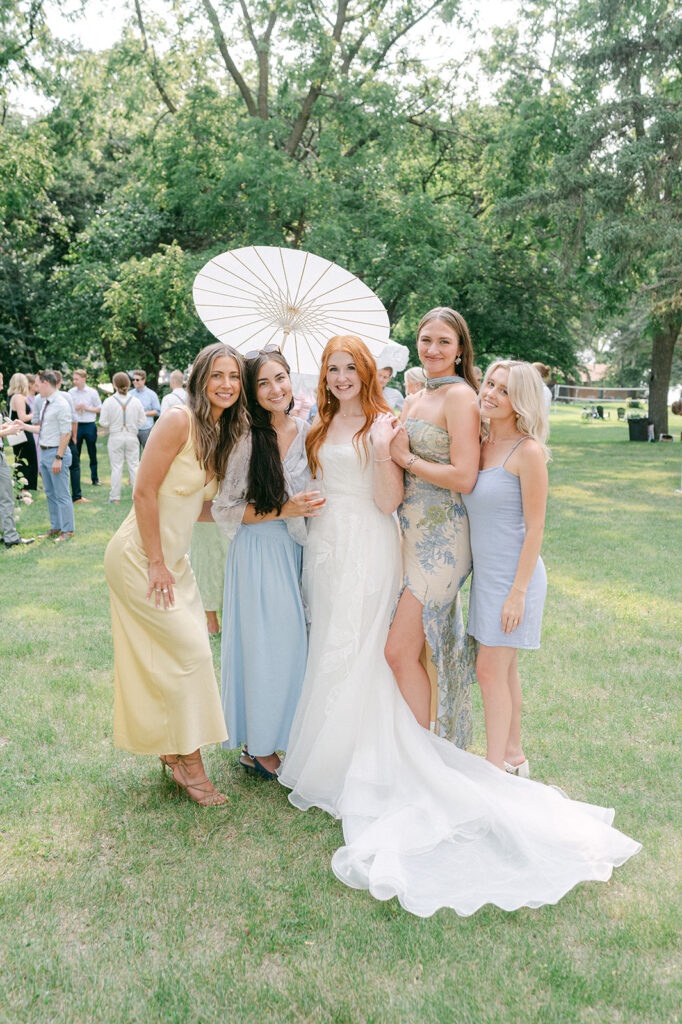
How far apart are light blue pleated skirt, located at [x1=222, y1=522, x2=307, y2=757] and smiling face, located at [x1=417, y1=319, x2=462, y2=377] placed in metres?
1.12

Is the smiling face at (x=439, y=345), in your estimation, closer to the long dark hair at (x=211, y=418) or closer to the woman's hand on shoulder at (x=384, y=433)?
the woman's hand on shoulder at (x=384, y=433)

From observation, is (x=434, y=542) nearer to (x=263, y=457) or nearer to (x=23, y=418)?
(x=263, y=457)

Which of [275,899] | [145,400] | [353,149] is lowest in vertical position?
[275,899]

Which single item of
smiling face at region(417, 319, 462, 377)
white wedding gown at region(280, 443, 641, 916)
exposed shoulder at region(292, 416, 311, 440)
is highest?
smiling face at region(417, 319, 462, 377)

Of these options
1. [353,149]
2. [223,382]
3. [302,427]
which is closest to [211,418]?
[223,382]

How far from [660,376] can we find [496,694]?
24.3 m

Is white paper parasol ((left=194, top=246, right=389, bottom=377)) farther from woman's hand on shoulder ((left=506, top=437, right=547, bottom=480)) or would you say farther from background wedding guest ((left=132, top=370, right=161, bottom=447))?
background wedding guest ((left=132, top=370, right=161, bottom=447))

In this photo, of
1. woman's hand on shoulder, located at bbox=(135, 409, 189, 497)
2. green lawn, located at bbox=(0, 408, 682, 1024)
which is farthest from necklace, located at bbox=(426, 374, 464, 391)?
green lawn, located at bbox=(0, 408, 682, 1024)

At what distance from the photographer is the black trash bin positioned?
26.2 m

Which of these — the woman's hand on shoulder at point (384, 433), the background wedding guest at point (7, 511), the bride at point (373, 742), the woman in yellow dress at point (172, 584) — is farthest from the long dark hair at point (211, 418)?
the background wedding guest at point (7, 511)

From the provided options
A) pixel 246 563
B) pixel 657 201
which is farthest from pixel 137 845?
pixel 657 201

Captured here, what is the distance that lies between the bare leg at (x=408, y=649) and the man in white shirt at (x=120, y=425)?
9.96 meters

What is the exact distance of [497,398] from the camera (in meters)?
3.58

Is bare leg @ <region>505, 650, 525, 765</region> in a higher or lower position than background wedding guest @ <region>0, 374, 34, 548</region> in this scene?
lower
